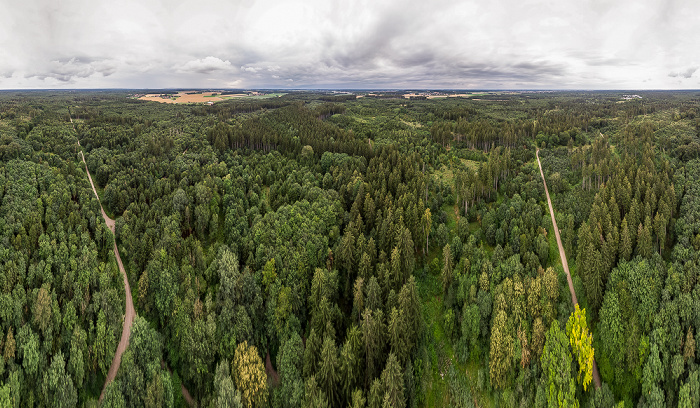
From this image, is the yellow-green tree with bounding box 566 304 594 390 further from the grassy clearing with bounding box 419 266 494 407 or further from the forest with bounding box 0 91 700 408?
the grassy clearing with bounding box 419 266 494 407

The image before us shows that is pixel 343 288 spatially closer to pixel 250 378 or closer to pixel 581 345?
pixel 250 378

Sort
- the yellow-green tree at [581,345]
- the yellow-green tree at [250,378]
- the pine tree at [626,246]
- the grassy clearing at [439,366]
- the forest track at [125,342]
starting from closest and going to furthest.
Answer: the yellow-green tree at [250,378] < the yellow-green tree at [581,345] < the grassy clearing at [439,366] < the forest track at [125,342] < the pine tree at [626,246]

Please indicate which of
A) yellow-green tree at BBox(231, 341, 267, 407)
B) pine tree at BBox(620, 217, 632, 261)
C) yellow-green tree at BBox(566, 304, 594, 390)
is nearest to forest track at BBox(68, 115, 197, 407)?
yellow-green tree at BBox(231, 341, 267, 407)

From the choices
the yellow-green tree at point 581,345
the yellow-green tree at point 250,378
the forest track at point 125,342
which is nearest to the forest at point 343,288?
the yellow-green tree at point 250,378

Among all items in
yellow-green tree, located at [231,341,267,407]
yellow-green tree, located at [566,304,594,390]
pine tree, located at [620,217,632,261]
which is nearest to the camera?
yellow-green tree, located at [231,341,267,407]

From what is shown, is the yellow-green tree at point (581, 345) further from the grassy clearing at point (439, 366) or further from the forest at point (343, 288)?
the grassy clearing at point (439, 366)

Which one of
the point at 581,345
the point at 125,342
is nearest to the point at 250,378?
the point at 125,342

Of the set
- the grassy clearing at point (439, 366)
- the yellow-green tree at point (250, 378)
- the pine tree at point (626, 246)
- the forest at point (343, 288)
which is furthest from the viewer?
the pine tree at point (626, 246)
